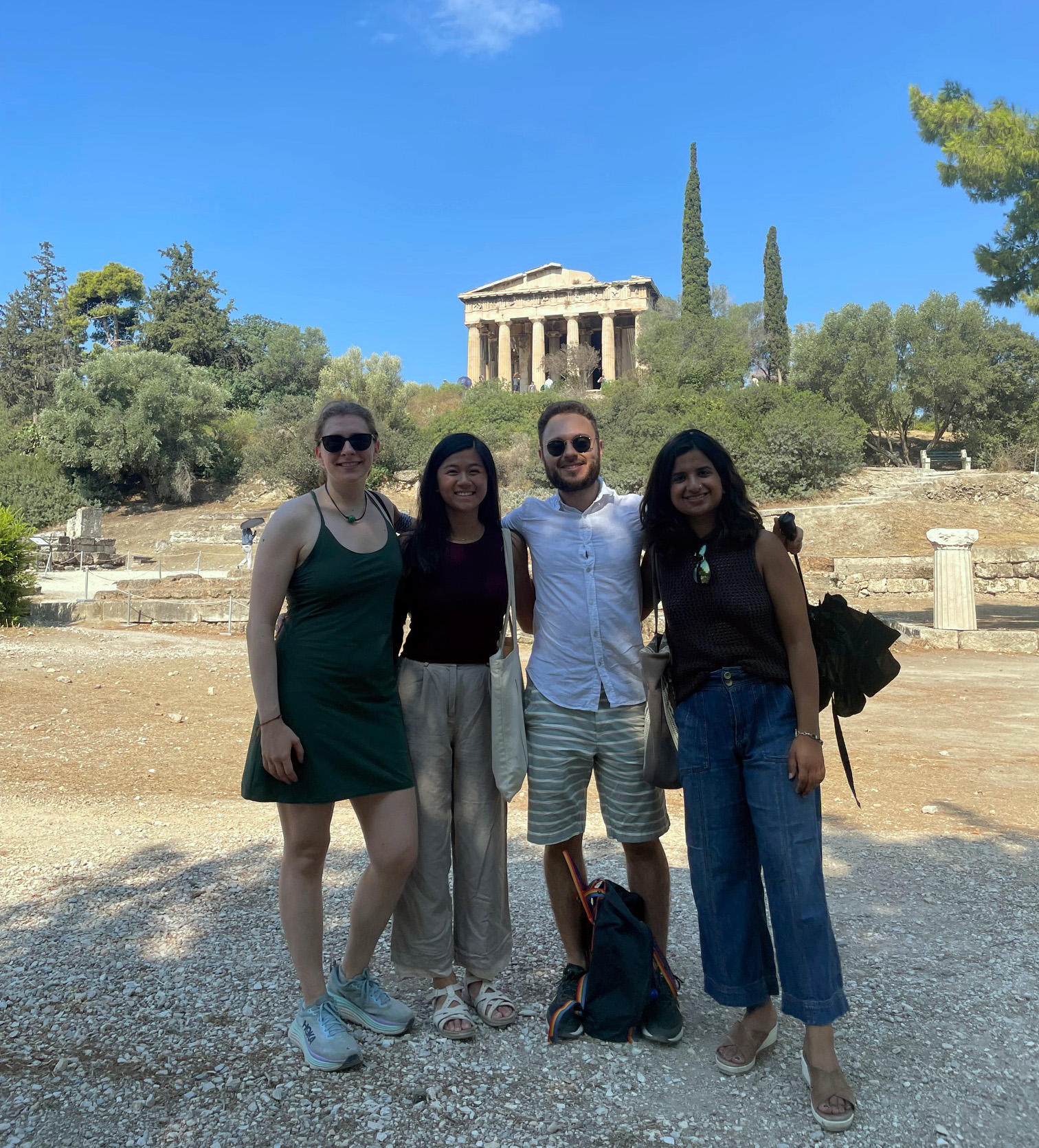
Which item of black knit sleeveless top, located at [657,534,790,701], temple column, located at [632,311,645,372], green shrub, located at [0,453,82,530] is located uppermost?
temple column, located at [632,311,645,372]

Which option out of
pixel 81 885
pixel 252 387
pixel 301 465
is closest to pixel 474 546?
pixel 81 885

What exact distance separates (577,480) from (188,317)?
4895cm

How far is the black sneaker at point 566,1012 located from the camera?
255cm

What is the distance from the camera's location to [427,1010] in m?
2.74

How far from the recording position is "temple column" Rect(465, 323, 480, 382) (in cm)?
5769

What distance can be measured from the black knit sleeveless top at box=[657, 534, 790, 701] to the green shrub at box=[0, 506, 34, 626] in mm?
13598

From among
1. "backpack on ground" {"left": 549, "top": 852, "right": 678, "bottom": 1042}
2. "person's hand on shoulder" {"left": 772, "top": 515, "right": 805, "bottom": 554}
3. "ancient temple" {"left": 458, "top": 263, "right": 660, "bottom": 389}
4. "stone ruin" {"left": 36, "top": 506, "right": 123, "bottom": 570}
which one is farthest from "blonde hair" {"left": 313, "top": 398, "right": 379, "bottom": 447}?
"ancient temple" {"left": 458, "top": 263, "right": 660, "bottom": 389}

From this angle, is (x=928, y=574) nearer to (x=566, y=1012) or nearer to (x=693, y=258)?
(x=566, y=1012)

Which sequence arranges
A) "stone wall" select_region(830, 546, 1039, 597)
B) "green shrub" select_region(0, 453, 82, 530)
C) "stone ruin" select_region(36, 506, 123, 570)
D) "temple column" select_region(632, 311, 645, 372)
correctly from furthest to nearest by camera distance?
1. "temple column" select_region(632, 311, 645, 372)
2. "green shrub" select_region(0, 453, 82, 530)
3. "stone ruin" select_region(36, 506, 123, 570)
4. "stone wall" select_region(830, 546, 1039, 597)

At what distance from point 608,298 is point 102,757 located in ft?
170

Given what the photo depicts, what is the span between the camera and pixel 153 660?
431 inches

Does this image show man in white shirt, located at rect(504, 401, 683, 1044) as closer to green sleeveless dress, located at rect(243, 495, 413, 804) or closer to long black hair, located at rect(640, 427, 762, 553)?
long black hair, located at rect(640, 427, 762, 553)

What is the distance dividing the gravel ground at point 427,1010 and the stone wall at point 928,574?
1483 centimetres

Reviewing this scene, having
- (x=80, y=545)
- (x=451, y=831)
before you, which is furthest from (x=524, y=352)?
(x=451, y=831)
